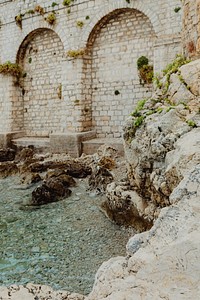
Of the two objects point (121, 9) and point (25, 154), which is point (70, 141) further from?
point (121, 9)

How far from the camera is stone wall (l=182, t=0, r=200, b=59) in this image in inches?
252

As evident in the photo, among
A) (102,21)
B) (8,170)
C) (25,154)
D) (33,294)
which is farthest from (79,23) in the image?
(33,294)

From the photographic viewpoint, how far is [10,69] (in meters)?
14.8

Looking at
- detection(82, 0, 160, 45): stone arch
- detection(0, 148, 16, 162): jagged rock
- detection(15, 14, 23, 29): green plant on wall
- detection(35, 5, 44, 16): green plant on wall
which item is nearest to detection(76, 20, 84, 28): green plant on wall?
detection(82, 0, 160, 45): stone arch

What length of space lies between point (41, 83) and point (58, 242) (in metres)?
10.3

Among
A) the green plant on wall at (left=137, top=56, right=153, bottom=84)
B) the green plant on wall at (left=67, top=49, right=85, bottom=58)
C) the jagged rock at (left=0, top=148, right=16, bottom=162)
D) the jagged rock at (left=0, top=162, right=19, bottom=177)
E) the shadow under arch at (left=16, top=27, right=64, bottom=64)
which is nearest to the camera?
the jagged rock at (left=0, top=162, right=19, bottom=177)

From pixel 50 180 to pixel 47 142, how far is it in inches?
189

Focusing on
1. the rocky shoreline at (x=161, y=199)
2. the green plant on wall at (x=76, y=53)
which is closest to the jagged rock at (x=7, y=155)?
the green plant on wall at (x=76, y=53)

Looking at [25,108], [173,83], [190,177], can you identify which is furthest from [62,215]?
[25,108]

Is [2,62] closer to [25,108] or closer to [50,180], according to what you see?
[25,108]

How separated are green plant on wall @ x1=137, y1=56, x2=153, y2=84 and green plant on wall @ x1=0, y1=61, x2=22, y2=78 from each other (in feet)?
20.7

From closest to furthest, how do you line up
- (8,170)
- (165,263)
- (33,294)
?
(165,263)
(33,294)
(8,170)

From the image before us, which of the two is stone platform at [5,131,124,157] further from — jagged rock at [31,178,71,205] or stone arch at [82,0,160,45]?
stone arch at [82,0,160,45]

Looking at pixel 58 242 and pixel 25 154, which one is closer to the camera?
pixel 58 242
